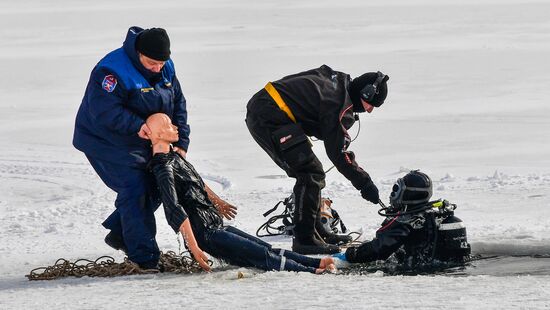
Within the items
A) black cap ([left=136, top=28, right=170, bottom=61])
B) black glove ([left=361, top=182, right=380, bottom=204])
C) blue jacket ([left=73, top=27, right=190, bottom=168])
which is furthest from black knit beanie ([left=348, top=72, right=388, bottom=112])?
black cap ([left=136, top=28, right=170, bottom=61])

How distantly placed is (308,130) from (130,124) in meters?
1.49

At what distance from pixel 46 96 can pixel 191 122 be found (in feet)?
12.7

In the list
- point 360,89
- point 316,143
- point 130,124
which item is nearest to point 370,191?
point 360,89

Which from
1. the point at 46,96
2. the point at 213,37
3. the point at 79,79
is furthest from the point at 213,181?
the point at 213,37

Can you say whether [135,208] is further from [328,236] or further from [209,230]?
[328,236]

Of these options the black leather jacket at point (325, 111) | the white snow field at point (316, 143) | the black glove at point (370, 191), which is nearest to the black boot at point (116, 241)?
the white snow field at point (316, 143)

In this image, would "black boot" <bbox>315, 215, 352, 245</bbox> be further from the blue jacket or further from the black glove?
the blue jacket

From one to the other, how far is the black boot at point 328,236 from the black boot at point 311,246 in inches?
7.0

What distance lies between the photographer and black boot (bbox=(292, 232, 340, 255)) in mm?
7020

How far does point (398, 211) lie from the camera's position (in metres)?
6.52

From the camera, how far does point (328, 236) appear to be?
7.33 m

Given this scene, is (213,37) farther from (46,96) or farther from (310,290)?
(310,290)

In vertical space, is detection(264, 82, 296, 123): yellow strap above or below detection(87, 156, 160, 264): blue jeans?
above

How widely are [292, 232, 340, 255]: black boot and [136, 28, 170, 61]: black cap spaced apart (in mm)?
1679
